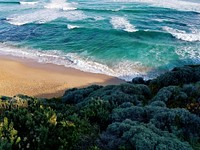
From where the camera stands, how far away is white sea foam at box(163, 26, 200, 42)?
89.7ft

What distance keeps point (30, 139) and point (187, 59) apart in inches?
702

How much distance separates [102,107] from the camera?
8.77 m

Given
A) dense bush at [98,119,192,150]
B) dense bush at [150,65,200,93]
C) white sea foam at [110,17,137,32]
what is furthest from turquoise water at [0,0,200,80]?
dense bush at [98,119,192,150]

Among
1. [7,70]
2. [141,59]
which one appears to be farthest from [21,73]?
[141,59]

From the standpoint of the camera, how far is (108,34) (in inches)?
1166

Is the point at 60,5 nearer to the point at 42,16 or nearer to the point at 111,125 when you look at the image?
the point at 42,16

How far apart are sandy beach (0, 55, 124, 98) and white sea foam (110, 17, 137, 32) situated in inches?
471

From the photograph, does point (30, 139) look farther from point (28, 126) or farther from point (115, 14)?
point (115, 14)

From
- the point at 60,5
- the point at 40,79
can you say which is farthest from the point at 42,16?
the point at 40,79

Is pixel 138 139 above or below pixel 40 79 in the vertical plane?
above

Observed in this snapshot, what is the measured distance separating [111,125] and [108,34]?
2288 centimetres

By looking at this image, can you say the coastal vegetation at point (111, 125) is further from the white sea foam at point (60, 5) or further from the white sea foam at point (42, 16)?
the white sea foam at point (60, 5)

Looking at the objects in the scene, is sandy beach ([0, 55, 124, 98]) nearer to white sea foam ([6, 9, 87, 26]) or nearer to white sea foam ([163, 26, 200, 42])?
white sea foam ([163, 26, 200, 42])

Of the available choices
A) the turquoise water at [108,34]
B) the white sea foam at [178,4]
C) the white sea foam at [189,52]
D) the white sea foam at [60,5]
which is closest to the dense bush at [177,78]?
the turquoise water at [108,34]
